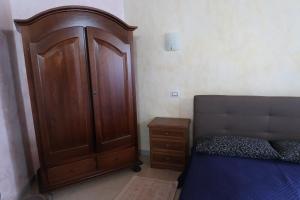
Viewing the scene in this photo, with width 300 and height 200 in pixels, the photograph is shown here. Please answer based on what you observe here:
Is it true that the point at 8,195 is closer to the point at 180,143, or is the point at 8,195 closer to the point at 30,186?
the point at 30,186

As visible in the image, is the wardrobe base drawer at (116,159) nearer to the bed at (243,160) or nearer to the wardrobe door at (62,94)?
the wardrobe door at (62,94)

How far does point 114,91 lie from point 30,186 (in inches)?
56.9

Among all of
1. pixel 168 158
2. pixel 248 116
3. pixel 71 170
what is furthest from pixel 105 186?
pixel 248 116

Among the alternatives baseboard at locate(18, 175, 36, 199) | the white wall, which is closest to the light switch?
the white wall

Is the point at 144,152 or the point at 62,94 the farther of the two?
the point at 144,152

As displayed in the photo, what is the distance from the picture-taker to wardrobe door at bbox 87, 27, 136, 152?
215cm

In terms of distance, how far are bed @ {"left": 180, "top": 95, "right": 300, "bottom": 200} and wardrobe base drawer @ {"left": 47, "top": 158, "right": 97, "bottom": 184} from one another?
103cm

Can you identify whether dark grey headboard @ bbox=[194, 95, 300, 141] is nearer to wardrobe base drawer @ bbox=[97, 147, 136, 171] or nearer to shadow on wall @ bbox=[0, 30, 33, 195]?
wardrobe base drawer @ bbox=[97, 147, 136, 171]

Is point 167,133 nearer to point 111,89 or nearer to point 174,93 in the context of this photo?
point 174,93

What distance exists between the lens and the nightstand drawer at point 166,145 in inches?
101

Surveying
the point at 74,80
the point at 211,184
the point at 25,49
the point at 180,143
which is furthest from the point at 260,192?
the point at 25,49

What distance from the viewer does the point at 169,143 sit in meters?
2.59

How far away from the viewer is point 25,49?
6.08ft

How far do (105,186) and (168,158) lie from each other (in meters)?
0.81
